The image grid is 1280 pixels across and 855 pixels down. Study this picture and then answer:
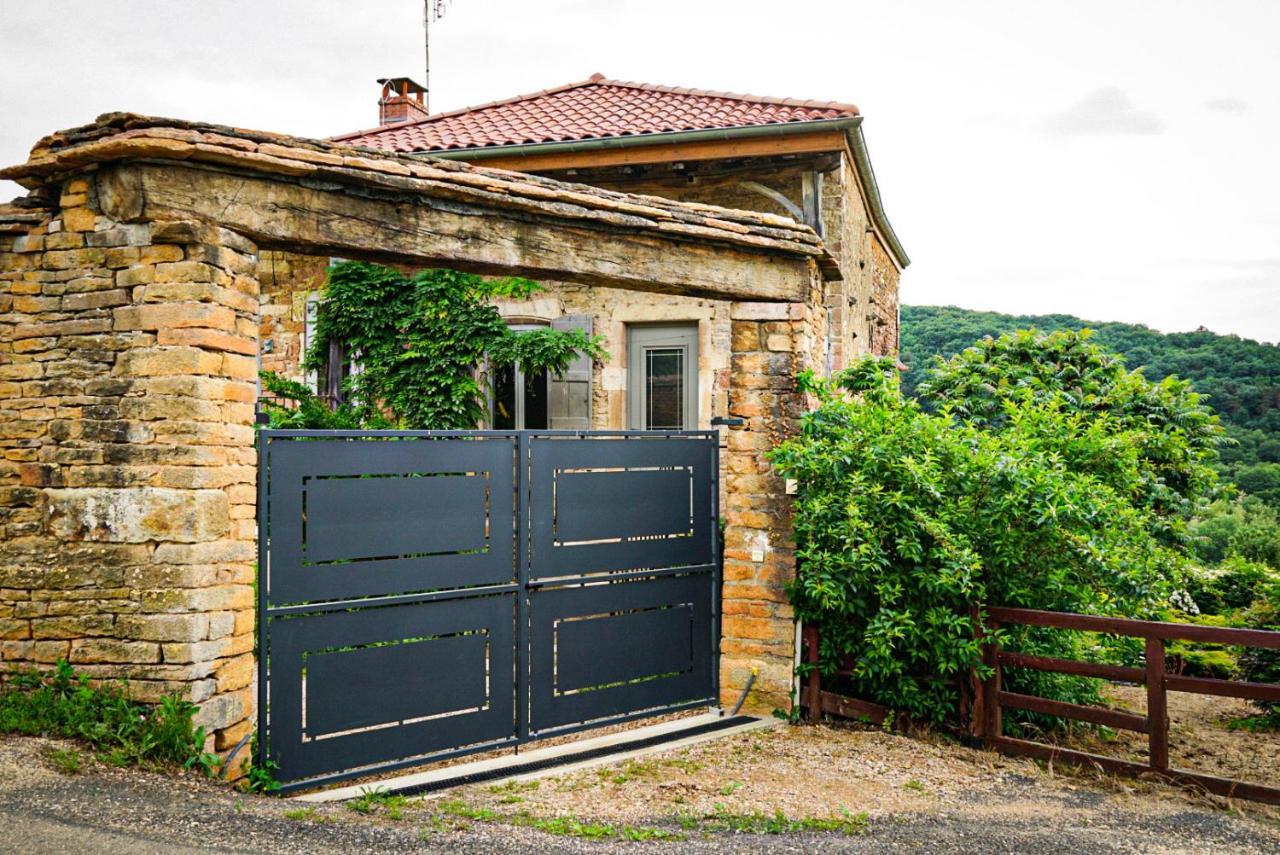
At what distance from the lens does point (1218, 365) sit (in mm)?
22047

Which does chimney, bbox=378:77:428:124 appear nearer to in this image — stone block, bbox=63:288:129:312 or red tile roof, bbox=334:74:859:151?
red tile roof, bbox=334:74:859:151

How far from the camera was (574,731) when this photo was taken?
5945 mm

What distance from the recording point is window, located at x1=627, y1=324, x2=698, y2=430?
961cm

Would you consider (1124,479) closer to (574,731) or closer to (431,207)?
(574,731)

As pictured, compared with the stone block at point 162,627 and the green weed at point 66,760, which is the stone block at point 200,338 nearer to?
the stone block at point 162,627

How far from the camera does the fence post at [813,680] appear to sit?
251 inches

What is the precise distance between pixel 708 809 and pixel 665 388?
17.8ft

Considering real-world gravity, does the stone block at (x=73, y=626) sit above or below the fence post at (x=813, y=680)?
above

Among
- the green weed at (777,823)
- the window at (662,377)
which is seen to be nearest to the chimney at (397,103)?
the window at (662,377)

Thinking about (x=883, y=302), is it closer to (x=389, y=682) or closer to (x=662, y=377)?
(x=662, y=377)

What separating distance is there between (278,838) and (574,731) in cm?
233

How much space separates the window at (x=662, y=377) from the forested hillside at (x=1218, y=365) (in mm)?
9744

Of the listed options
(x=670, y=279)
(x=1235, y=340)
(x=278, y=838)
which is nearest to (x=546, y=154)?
(x=670, y=279)

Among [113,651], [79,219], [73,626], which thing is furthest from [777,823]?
[79,219]
